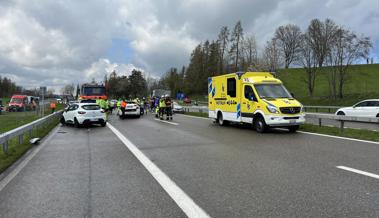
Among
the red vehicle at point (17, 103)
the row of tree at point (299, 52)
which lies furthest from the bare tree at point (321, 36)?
the red vehicle at point (17, 103)

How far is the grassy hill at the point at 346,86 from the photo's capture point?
42.2 meters

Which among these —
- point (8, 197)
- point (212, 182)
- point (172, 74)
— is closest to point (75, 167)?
point (8, 197)

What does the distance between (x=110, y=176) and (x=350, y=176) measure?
457cm

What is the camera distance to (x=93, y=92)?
30.4 meters

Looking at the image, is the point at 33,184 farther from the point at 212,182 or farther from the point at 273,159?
the point at 273,159

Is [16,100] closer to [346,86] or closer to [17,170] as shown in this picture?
[17,170]

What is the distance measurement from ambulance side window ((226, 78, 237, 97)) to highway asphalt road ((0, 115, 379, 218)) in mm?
6352

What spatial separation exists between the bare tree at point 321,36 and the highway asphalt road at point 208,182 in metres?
37.2

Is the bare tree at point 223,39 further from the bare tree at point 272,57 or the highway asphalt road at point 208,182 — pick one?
the highway asphalt road at point 208,182

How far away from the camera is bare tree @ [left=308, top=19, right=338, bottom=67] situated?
141 ft

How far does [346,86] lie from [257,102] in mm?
46984

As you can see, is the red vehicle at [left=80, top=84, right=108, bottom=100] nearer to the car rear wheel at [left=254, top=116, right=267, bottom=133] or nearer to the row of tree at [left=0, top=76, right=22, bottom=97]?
the car rear wheel at [left=254, top=116, right=267, bottom=133]

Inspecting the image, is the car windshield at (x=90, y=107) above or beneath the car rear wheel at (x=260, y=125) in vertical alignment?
above

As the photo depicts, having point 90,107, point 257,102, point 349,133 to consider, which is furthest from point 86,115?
point 349,133
